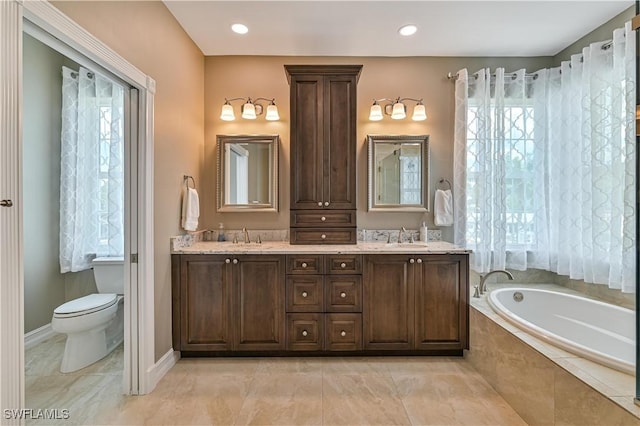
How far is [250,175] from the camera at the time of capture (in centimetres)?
306

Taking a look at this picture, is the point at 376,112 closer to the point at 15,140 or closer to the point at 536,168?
the point at 536,168

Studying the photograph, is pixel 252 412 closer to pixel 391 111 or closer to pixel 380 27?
pixel 391 111

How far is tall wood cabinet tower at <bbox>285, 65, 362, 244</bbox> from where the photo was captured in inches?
104

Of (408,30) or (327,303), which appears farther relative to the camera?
(408,30)

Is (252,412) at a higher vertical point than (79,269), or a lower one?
lower

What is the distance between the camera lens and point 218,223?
309 cm

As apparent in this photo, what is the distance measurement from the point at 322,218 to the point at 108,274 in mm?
1817

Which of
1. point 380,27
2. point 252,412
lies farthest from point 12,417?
point 380,27

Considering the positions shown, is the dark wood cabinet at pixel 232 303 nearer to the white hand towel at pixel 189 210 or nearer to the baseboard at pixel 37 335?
the white hand towel at pixel 189 210

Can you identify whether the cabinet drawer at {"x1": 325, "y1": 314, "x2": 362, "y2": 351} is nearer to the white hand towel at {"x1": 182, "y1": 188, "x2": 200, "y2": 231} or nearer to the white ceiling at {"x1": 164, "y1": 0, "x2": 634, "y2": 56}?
the white hand towel at {"x1": 182, "y1": 188, "x2": 200, "y2": 231}

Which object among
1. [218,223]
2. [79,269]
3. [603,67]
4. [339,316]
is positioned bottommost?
[339,316]

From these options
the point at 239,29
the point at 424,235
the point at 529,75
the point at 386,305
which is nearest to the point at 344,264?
the point at 386,305

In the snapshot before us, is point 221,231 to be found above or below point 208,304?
above

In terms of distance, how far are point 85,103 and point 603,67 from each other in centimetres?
405
